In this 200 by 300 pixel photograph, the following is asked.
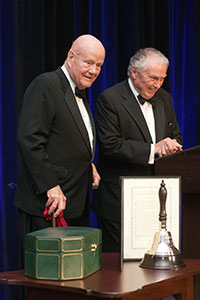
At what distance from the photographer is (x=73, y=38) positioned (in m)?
3.33

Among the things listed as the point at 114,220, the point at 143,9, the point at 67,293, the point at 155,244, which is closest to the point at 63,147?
the point at 114,220

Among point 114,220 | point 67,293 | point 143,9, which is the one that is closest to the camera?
point 67,293

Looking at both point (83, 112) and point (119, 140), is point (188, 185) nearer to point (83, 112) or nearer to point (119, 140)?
point (83, 112)

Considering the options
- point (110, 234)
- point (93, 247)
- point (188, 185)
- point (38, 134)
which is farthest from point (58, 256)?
point (110, 234)

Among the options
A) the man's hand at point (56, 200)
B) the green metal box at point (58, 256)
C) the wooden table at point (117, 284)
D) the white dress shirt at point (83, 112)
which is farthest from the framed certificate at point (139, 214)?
the white dress shirt at point (83, 112)

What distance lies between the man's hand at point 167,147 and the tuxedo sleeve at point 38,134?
58cm

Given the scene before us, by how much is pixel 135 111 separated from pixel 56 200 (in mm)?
788

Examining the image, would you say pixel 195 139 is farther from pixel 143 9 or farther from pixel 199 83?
pixel 143 9

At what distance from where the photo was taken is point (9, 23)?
2.96 metres

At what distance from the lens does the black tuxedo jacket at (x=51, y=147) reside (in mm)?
2273

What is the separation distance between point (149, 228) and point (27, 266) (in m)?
0.39

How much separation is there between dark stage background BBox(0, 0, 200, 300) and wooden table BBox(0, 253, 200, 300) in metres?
1.34

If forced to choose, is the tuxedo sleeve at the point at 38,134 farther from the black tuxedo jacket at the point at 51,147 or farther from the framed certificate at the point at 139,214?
the framed certificate at the point at 139,214

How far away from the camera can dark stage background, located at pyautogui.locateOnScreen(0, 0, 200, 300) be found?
297cm
